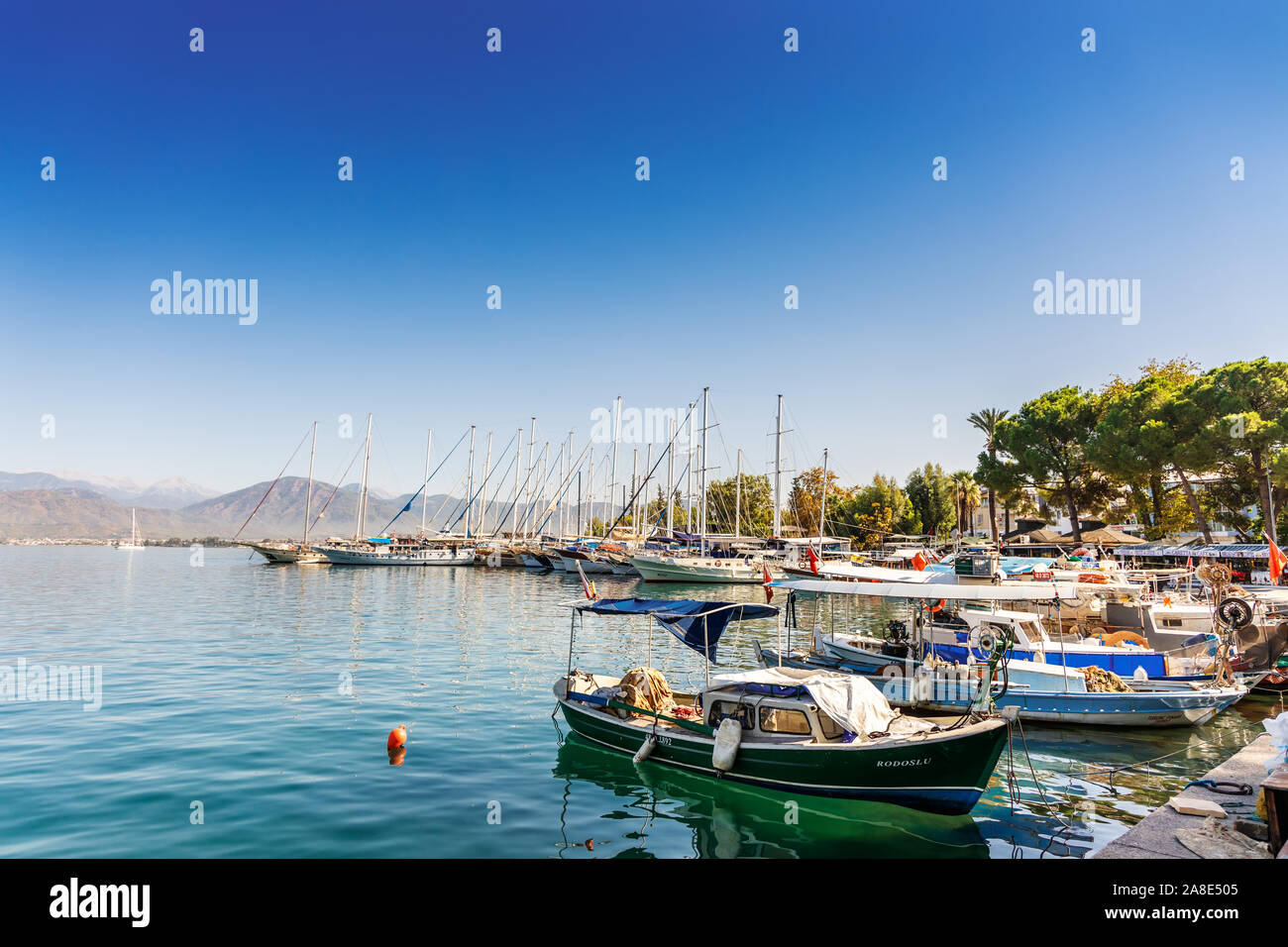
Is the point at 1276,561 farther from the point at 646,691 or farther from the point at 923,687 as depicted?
the point at 646,691

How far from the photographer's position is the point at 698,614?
57.7ft

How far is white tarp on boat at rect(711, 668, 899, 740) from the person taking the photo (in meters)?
13.8

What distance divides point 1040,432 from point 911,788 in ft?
234

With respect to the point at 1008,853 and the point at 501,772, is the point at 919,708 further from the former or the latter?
the point at 501,772

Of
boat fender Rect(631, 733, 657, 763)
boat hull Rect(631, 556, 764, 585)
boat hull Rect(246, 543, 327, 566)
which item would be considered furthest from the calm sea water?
boat hull Rect(246, 543, 327, 566)

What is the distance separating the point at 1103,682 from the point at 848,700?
1163cm

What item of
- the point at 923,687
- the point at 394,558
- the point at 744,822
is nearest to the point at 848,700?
the point at 744,822

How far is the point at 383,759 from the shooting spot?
16.6m

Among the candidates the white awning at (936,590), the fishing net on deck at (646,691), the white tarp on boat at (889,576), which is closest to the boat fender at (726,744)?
the fishing net on deck at (646,691)

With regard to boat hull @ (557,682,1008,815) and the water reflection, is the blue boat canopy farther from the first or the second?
boat hull @ (557,682,1008,815)

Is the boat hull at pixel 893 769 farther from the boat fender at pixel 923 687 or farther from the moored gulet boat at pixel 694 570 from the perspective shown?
the moored gulet boat at pixel 694 570

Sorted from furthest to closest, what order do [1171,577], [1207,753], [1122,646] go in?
[1171,577], [1122,646], [1207,753]
